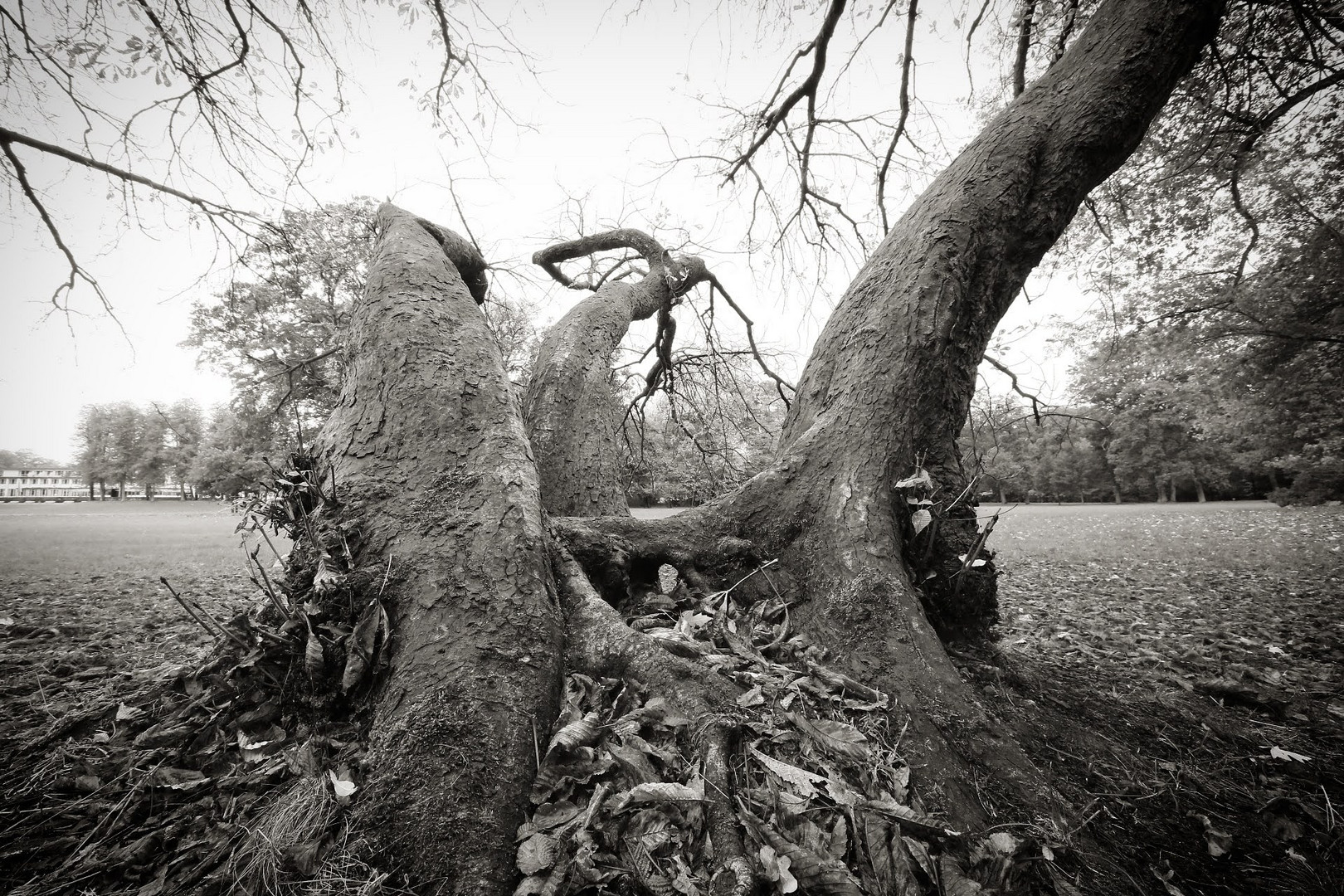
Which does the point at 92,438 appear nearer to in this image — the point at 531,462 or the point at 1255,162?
the point at 531,462

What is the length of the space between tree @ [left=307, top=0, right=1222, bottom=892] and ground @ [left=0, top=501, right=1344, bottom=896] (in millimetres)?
354

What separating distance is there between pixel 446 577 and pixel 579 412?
2.06 m

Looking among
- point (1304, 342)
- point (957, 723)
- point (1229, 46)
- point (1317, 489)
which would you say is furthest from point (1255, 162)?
point (1317, 489)

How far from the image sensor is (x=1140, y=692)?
250cm

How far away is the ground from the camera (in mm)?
1459

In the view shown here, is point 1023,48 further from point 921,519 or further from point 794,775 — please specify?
point 794,775

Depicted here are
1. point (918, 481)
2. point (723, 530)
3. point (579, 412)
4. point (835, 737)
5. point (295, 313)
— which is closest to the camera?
point (835, 737)

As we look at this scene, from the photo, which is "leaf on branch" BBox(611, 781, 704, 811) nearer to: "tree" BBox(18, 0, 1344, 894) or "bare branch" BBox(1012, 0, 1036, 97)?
"tree" BBox(18, 0, 1344, 894)

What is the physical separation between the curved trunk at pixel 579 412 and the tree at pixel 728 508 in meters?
0.09

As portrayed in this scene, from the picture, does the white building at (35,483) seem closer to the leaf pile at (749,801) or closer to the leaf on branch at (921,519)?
the leaf pile at (749,801)

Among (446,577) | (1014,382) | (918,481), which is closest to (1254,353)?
(1014,382)

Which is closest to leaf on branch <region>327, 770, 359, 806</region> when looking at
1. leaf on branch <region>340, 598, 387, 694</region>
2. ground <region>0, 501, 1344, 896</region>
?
leaf on branch <region>340, 598, 387, 694</region>

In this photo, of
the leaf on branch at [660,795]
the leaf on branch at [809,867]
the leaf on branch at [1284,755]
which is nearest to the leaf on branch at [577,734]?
the leaf on branch at [660,795]

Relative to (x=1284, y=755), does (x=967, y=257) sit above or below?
above
